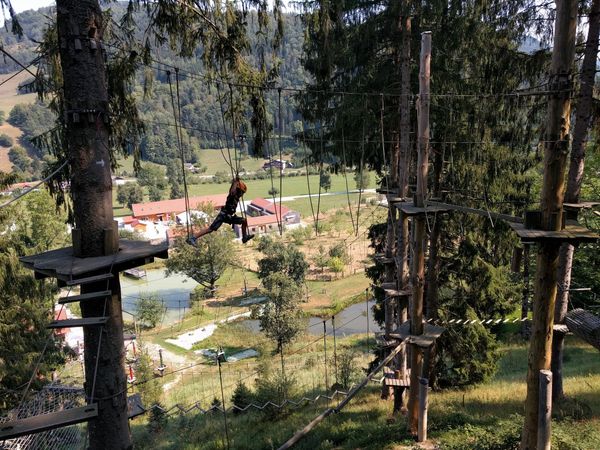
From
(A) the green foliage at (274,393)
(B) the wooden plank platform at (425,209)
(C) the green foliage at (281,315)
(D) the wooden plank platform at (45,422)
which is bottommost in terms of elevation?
(C) the green foliage at (281,315)

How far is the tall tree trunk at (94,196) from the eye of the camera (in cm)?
309

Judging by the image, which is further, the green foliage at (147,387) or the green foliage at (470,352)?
the green foliage at (147,387)

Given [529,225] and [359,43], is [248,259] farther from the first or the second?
[529,225]

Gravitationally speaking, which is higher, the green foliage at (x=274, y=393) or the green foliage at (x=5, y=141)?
the green foliage at (x=5, y=141)

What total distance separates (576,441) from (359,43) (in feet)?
21.2

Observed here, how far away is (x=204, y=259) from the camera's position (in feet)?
96.8

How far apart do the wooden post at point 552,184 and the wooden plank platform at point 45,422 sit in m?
3.65

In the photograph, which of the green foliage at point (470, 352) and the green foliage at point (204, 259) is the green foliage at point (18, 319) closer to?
the green foliage at point (470, 352)

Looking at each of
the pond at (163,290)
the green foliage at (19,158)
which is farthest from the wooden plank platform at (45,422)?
the green foliage at (19,158)

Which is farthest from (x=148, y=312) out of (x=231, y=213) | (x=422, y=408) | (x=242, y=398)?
(x=422, y=408)

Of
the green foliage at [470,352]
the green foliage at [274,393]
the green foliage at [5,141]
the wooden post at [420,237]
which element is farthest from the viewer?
the green foliage at [5,141]

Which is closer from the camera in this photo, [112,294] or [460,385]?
[112,294]

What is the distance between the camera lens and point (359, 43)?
7.49 m

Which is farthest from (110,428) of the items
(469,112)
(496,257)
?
(496,257)
